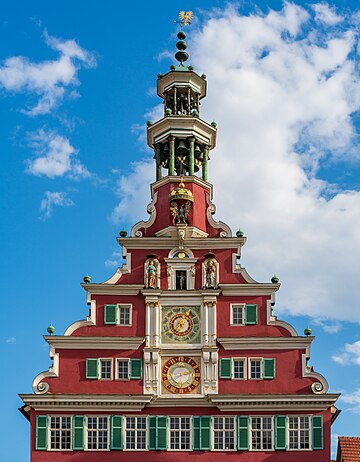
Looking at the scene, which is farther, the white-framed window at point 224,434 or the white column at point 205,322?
the white column at point 205,322

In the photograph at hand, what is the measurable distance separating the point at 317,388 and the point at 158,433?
765 centimetres

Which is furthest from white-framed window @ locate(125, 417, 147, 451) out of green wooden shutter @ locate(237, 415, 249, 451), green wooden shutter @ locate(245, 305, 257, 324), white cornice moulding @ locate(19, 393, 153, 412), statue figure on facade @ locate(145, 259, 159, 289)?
green wooden shutter @ locate(245, 305, 257, 324)

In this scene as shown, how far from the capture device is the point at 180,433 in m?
63.1

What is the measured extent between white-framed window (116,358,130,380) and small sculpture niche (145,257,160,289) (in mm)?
3771

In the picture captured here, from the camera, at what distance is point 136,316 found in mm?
65062

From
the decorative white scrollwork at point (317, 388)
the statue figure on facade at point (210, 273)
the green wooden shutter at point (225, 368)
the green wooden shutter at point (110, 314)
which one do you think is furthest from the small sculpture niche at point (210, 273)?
the decorative white scrollwork at point (317, 388)

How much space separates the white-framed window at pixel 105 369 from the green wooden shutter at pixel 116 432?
1.92m

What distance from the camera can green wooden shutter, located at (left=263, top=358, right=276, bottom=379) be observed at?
63.9m

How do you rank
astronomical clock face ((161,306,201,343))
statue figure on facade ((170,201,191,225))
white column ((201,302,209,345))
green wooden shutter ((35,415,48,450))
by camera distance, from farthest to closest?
statue figure on facade ((170,201,191,225)) → astronomical clock face ((161,306,201,343)) → white column ((201,302,209,345)) → green wooden shutter ((35,415,48,450))

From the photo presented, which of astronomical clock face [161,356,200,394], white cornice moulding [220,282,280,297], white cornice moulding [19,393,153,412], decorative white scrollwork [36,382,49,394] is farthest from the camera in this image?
white cornice moulding [220,282,280,297]

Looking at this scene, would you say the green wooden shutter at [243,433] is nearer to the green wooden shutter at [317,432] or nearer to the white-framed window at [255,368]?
the white-framed window at [255,368]

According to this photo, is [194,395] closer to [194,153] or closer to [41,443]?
[41,443]

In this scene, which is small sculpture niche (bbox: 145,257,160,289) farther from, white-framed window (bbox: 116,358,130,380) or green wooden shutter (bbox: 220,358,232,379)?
green wooden shutter (bbox: 220,358,232,379)

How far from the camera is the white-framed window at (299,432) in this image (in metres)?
62.8
